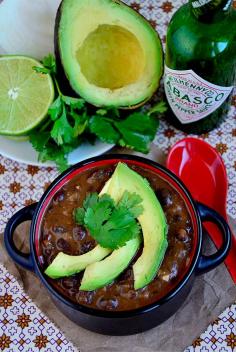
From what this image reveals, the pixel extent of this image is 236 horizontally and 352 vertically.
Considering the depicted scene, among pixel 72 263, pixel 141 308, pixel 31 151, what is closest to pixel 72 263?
pixel 72 263

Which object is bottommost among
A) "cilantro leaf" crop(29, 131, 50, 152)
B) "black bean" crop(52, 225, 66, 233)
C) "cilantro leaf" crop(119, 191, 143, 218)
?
"cilantro leaf" crop(29, 131, 50, 152)

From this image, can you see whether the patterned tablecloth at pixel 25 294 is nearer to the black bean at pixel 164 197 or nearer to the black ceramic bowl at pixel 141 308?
the black ceramic bowl at pixel 141 308

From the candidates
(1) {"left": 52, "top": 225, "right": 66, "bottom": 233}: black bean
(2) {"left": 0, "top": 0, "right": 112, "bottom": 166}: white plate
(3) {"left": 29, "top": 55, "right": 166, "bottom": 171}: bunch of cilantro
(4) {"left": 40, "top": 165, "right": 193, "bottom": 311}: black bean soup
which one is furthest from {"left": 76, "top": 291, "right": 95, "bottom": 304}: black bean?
(2) {"left": 0, "top": 0, "right": 112, "bottom": 166}: white plate

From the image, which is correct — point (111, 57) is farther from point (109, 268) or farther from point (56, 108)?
point (109, 268)

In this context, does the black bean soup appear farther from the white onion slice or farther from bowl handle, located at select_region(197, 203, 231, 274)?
the white onion slice

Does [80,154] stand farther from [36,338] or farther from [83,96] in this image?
[36,338]

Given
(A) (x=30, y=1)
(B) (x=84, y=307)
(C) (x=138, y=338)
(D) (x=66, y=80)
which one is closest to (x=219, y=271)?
(C) (x=138, y=338)
